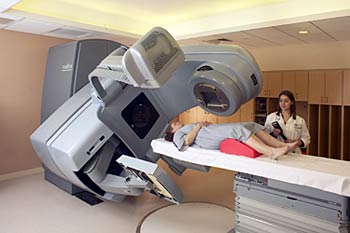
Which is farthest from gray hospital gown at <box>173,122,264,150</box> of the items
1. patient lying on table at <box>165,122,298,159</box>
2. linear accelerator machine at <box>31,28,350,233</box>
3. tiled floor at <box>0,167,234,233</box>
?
tiled floor at <box>0,167,234,233</box>

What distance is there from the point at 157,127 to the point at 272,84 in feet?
10.8

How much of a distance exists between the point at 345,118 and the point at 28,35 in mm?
5685

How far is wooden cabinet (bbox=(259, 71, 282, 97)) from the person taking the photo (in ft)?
19.8

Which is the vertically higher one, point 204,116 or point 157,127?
point 157,127

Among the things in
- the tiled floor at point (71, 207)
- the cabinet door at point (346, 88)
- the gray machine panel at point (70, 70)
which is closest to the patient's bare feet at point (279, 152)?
the tiled floor at point (71, 207)

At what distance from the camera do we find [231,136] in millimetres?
2740

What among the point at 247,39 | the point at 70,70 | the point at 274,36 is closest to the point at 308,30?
the point at 274,36

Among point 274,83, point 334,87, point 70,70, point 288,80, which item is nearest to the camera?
point 70,70

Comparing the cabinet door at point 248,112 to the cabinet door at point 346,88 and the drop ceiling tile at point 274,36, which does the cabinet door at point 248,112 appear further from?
the cabinet door at point 346,88

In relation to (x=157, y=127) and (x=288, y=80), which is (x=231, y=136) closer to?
(x=157, y=127)

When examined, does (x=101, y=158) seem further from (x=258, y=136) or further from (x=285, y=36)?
(x=285, y=36)

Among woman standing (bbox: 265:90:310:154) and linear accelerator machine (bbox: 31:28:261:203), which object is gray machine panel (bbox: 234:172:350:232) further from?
woman standing (bbox: 265:90:310:154)

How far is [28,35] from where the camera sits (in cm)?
528

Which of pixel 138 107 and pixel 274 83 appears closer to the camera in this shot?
pixel 138 107
